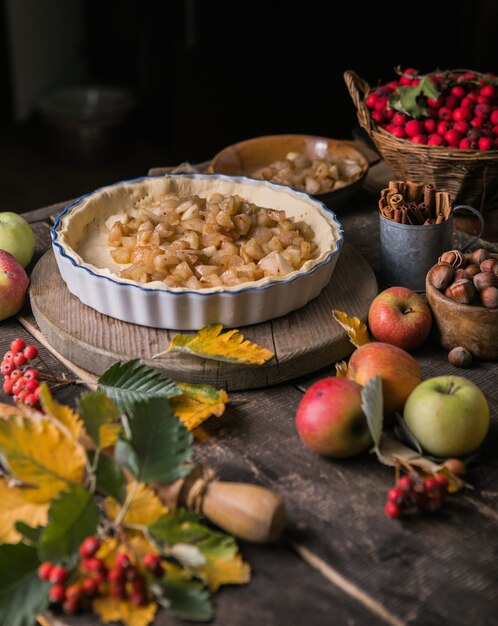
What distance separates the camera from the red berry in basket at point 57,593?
1.15 m

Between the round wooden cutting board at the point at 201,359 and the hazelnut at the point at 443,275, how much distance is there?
170 mm

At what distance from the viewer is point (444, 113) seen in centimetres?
225

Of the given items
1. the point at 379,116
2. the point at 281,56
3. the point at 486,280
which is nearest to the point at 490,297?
the point at 486,280

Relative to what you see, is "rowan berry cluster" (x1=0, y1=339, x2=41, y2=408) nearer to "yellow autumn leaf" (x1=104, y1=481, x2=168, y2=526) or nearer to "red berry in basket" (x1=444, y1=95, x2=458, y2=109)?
"yellow autumn leaf" (x1=104, y1=481, x2=168, y2=526)

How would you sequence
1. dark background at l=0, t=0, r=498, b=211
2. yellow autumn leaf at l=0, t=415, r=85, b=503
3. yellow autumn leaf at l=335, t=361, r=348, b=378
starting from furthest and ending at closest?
dark background at l=0, t=0, r=498, b=211 → yellow autumn leaf at l=335, t=361, r=348, b=378 → yellow autumn leaf at l=0, t=415, r=85, b=503

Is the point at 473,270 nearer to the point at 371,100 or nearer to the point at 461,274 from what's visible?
the point at 461,274

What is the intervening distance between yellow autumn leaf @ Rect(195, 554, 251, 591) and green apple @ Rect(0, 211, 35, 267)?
3.43ft

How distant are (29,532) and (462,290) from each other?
935mm

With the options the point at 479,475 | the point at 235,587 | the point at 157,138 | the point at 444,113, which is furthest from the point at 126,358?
the point at 157,138

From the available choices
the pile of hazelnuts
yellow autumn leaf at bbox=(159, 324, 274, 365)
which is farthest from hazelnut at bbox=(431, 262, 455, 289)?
yellow autumn leaf at bbox=(159, 324, 274, 365)

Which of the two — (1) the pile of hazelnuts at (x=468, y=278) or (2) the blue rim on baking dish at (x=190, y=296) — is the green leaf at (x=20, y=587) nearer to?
(2) the blue rim on baking dish at (x=190, y=296)

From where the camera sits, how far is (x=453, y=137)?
218 centimetres

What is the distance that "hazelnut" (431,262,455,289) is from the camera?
1688mm

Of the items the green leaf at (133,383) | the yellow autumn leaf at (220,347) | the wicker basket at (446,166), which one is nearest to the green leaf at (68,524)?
the green leaf at (133,383)
